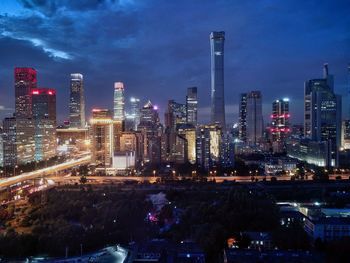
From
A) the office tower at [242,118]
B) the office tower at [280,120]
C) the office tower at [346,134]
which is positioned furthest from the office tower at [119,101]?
the office tower at [346,134]

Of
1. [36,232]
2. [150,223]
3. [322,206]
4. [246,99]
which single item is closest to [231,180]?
[322,206]

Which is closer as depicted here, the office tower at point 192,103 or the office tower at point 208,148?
the office tower at point 208,148

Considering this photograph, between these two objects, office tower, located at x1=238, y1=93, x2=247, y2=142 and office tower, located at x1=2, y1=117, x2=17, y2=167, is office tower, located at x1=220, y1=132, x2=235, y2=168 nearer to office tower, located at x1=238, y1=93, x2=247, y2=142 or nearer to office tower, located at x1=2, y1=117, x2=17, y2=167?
office tower, located at x1=2, y1=117, x2=17, y2=167

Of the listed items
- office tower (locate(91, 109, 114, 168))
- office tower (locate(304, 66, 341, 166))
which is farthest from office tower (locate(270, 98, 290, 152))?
office tower (locate(91, 109, 114, 168))

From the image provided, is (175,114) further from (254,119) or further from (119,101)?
(254,119)

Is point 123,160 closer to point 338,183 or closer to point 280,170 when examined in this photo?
point 280,170

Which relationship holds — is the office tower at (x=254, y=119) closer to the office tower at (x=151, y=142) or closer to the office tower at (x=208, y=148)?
the office tower at (x=151, y=142)
